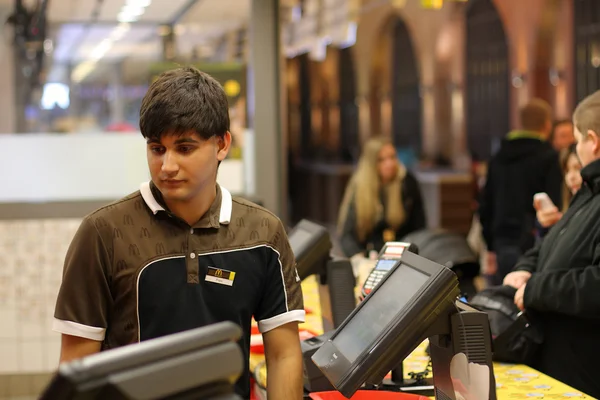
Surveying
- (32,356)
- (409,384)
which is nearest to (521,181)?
(32,356)

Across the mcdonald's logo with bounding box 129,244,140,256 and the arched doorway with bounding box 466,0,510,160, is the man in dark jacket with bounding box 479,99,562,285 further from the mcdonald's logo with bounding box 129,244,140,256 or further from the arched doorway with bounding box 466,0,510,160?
the arched doorway with bounding box 466,0,510,160

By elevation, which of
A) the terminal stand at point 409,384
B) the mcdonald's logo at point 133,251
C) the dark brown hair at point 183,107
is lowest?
the terminal stand at point 409,384

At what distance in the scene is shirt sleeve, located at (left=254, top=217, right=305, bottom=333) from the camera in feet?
6.72

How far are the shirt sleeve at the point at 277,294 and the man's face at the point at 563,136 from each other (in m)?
5.06

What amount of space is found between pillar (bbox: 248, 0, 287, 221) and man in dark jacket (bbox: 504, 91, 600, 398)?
3.30 metres

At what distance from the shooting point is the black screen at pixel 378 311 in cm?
216

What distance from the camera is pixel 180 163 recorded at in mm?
1866

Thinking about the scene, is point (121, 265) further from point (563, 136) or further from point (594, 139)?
point (563, 136)

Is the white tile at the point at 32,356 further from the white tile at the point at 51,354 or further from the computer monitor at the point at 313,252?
the computer monitor at the point at 313,252

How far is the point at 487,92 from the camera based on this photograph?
1395 cm

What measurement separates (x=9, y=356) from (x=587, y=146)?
14.0 feet

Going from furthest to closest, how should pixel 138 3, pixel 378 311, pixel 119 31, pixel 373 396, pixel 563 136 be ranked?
pixel 119 31, pixel 138 3, pixel 563 136, pixel 373 396, pixel 378 311

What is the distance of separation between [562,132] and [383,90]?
10.9m

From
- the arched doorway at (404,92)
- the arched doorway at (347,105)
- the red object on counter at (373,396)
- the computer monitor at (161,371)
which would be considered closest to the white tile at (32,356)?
the red object on counter at (373,396)
